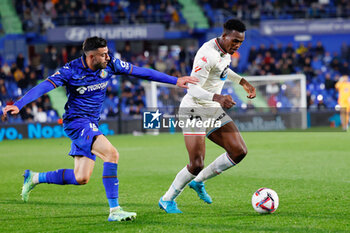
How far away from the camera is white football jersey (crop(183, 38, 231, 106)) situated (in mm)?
6590

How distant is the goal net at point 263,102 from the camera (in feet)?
76.1

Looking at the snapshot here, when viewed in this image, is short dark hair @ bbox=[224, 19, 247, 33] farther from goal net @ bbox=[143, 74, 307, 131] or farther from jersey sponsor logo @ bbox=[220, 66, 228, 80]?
goal net @ bbox=[143, 74, 307, 131]

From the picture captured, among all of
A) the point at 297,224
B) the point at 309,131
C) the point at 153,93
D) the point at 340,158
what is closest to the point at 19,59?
the point at 153,93

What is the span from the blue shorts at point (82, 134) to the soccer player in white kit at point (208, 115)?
1095mm

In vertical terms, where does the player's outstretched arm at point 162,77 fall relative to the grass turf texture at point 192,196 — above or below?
above

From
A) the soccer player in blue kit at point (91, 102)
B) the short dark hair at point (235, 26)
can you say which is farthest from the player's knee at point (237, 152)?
the short dark hair at point (235, 26)

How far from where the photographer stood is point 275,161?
493 inches

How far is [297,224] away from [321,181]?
372cm

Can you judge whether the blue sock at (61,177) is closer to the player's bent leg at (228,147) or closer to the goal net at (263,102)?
the player's bent leg at (228,147)

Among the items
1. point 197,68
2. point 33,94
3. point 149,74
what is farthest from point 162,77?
point 33,94

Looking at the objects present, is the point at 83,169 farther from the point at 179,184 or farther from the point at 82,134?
the point at 179,184

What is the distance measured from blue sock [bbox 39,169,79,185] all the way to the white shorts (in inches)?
56.6

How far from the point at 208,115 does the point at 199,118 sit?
0.16 metres

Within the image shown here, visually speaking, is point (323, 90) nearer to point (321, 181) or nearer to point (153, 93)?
point (153, 93)
